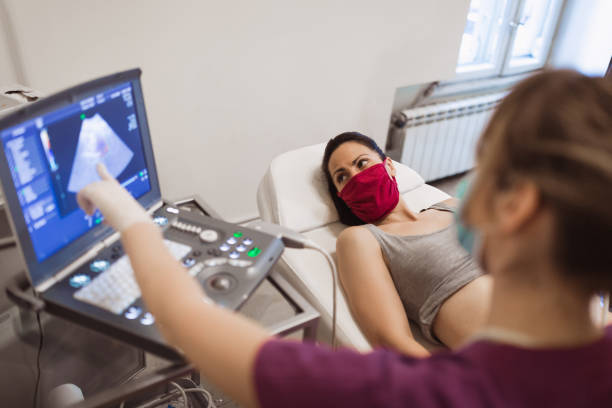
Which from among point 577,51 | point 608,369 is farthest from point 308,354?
point 577,51

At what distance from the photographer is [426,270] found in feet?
4.53

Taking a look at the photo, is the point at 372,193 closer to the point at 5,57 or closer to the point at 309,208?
the point at 309,208

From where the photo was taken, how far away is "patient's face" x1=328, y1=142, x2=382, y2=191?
65.6 inches

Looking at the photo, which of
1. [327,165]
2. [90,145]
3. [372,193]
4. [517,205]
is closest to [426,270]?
[372,193]

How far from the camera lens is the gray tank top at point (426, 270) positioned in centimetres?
134

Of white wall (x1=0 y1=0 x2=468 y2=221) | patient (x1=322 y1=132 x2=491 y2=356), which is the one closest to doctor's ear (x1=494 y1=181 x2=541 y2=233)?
patient (x1=322 y1=132 x2=491 y2=356)

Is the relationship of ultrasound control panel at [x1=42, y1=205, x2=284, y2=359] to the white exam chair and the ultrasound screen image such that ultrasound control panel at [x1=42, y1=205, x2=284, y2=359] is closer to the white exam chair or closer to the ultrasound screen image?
the ultrasound screen image

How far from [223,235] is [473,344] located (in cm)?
62

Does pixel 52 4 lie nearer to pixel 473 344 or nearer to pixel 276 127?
pixel 276 127

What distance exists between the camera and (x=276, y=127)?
2.36 meters

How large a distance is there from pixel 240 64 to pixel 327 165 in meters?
0.69

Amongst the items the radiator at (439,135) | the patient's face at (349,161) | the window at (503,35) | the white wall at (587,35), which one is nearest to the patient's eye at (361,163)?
the patient's face at (349,161)

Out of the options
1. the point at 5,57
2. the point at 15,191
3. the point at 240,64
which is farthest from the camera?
the point at 240,64

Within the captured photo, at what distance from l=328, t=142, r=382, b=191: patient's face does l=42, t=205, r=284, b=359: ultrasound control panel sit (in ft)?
2.26
